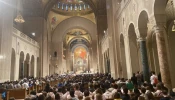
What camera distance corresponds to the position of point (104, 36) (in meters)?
22.9

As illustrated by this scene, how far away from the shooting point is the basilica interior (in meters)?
8.00

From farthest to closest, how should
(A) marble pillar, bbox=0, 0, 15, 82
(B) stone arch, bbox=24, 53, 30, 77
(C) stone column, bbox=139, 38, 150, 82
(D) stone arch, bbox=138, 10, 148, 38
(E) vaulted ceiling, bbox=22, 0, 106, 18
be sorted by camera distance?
(E) vaulted ceiling, bbox=22, 0, 106, 18, (B) stone arch, bbox=24, 53, 30, 77, (A) marble pillar, bbox=0, 0, 15, 82, (D) stone arch, bbox=138, 10, 148, 38, (C) stone column, bbox=139, 38, 150, 82

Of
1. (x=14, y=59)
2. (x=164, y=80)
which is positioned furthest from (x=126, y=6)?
(x=14, y=59)

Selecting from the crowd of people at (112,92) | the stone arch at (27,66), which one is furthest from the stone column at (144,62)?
the stone arch at (27,66)

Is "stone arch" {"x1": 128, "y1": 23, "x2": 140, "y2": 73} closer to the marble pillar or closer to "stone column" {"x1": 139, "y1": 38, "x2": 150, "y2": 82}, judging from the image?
"stone column" {"x1": 139, "y1": 38, "x2": 150, "y2": 82}

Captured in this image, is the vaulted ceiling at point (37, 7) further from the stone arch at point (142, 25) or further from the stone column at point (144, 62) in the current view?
the stone column at point (144, 62)

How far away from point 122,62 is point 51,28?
935 inches

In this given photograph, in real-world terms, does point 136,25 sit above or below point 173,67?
above

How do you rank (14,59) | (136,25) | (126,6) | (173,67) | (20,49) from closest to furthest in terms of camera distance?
(136,25) < (173,67) < (126,6) < (14,59) < (20,49)

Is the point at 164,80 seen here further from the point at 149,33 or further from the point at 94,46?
the point at 94,46

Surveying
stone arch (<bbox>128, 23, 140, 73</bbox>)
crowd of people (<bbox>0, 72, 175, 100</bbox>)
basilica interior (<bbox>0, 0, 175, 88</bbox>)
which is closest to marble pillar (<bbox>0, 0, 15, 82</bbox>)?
basilica interior (<bbox>0, 0, 175, 88</bbox>)

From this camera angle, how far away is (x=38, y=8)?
2597cm

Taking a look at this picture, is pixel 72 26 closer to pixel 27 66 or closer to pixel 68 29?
pixel 68 29

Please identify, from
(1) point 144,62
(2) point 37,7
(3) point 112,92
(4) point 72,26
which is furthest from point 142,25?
(4) point 72,26
